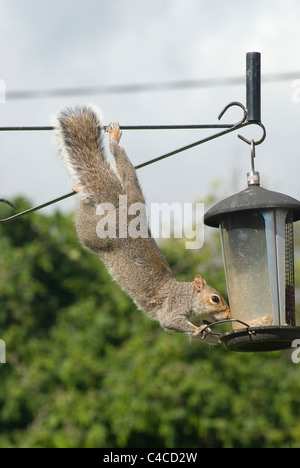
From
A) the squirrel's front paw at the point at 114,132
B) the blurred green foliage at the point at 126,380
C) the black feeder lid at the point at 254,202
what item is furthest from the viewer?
the blurred green foliage at the point at 126,380

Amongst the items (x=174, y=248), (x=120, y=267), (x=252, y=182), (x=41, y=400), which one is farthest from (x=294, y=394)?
(x=252, y=182)

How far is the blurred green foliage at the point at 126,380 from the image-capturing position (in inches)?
309

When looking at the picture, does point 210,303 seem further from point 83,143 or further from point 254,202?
point 83,143

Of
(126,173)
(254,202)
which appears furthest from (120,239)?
(254,202)

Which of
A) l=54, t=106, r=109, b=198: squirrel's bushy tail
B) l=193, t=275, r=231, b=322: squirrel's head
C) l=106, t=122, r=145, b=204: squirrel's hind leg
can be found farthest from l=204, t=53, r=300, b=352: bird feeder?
l=54, t=106, r=109, b=198: squirrel's bushy tail

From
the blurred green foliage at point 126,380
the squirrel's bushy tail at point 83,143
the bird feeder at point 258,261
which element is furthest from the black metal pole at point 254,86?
the blurred green foliage at point 126,380

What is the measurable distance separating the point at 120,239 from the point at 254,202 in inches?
36.1

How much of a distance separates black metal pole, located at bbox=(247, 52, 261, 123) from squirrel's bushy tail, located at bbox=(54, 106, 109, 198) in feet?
2.99

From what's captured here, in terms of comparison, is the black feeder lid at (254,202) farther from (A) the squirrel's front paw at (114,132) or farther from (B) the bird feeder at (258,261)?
(A) the squirrel's front paw at (114,132)

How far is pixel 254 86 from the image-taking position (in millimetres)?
3434

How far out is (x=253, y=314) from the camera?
349 cm

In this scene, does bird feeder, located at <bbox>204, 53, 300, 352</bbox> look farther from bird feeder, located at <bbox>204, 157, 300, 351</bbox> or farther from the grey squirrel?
the grey squirrel

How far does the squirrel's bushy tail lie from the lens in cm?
411

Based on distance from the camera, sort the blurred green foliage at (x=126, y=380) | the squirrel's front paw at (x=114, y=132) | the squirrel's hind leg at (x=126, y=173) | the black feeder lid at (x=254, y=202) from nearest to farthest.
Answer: the black feeder lid at (x=254, y=202) < the squirrel's front paw at (x=114, y=132) < the squirrel's hind leg at (x=126, y=173) < the blurred green foliage at (x=126, y=380)
